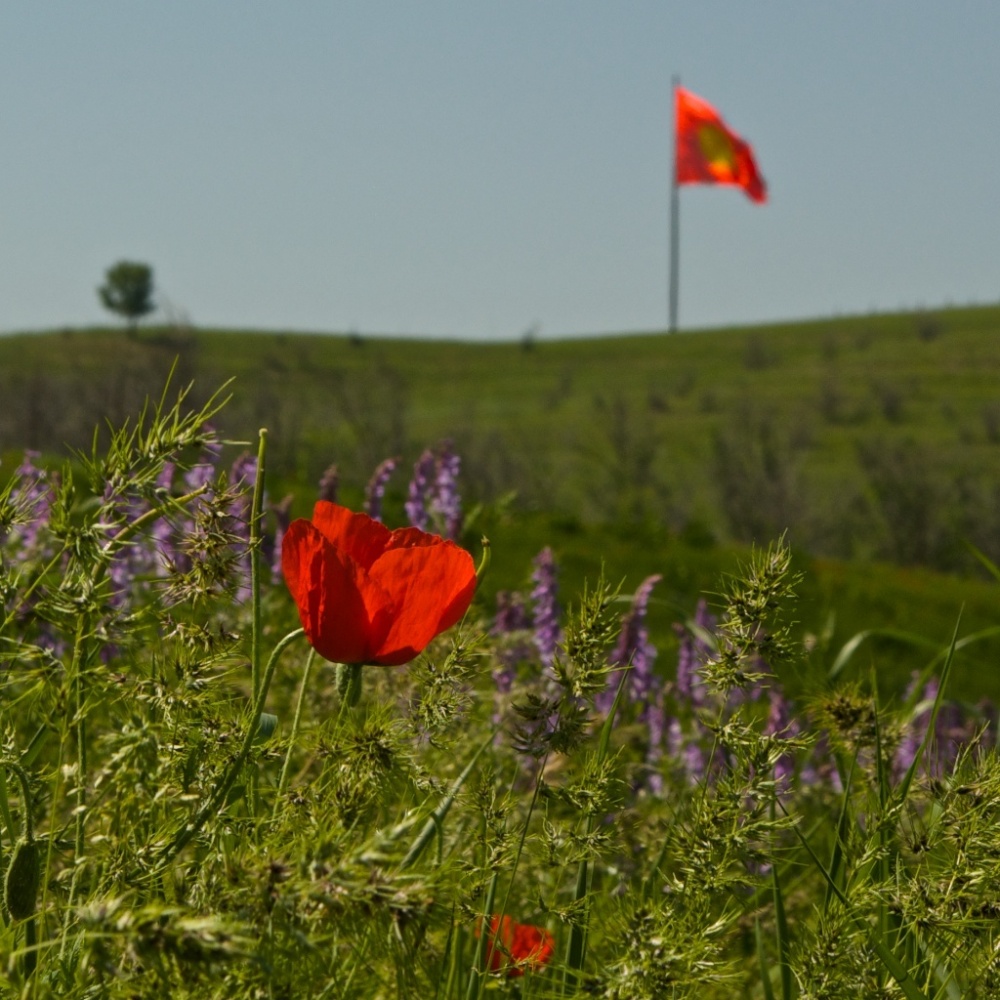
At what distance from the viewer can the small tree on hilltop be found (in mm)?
110125

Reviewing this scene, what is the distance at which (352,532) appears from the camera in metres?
1.56

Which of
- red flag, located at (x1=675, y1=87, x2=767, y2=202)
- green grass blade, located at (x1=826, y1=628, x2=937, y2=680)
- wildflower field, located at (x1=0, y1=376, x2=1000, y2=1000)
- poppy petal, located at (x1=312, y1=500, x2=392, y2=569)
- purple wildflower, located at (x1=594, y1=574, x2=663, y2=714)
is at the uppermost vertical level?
red flag, located at (x1=675, y1=87, x2=767, y2=202)

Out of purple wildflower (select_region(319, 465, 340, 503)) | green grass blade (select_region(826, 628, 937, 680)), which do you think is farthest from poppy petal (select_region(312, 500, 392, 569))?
purple wildflower (select_region(319, 465, 340, 503))

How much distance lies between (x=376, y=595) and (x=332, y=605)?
0.06m

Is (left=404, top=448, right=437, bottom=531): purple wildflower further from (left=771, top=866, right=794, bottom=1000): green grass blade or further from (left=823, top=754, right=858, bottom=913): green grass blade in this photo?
(left=771, top=866, right=794, bottom=1000): green grass blade

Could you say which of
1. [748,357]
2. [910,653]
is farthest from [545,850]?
[748,357]

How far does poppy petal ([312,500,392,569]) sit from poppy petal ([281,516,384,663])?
10cm

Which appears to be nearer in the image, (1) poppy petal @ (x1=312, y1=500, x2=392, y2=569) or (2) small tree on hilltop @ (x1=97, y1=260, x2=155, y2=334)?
(1) poppy petal @ (x1=312, y1=500, x2=392, y2=569)

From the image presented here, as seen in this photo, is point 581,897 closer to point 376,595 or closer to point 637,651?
point 376,595

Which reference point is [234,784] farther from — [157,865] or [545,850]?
[545,850]

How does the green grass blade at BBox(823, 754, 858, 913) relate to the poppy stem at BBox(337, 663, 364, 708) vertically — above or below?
below

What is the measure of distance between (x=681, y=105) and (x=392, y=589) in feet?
173

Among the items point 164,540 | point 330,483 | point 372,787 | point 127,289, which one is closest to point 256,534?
point 164,540

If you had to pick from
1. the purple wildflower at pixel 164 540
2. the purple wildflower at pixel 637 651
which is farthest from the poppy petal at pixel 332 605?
the purple wildflower at pixel 637 651
